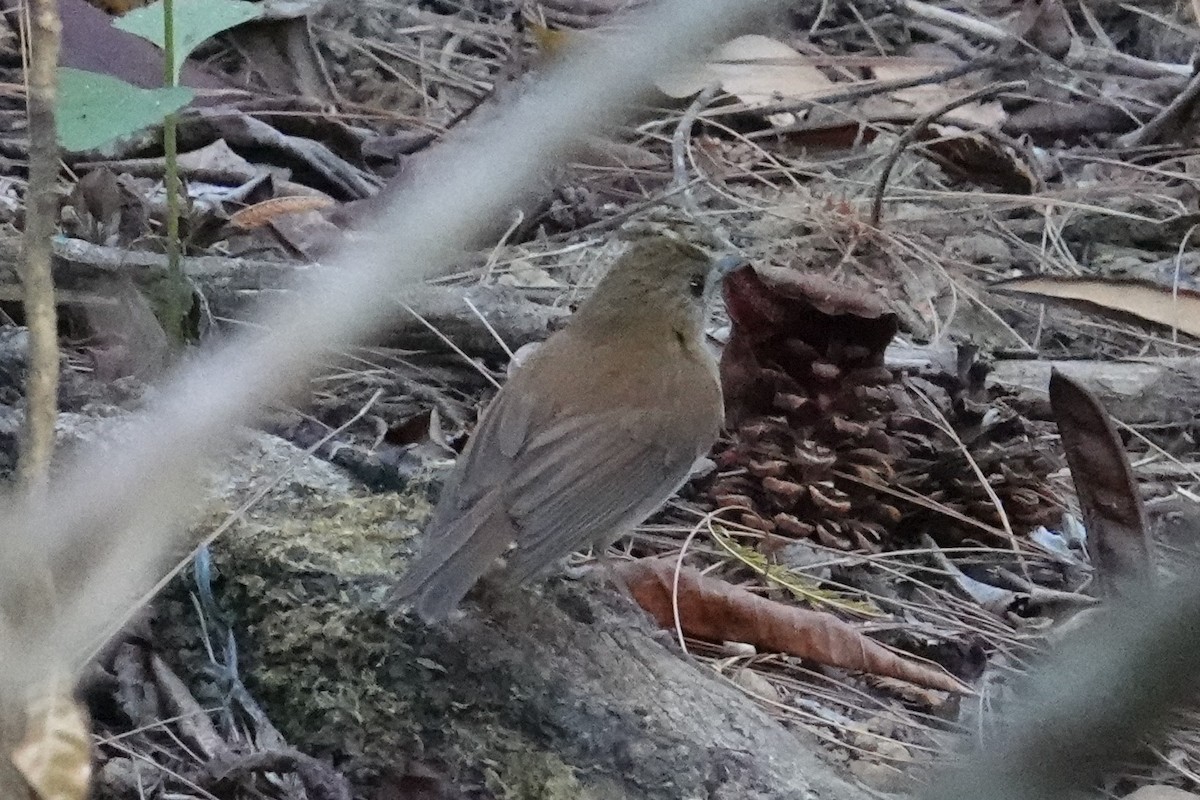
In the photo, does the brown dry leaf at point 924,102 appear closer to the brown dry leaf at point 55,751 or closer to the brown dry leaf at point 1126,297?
the brown dry leaf at point 1126,297

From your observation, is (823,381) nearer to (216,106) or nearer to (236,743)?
(236,743)

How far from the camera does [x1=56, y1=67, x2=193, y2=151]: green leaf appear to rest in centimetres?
276

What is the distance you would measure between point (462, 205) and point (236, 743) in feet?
6.49

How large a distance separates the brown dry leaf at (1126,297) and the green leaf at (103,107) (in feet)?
7.88

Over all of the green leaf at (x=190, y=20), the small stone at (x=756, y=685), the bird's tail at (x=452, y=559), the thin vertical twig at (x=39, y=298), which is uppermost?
the thin vertical twig at (x=39, y=298)

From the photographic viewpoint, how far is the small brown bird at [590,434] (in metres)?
2.90

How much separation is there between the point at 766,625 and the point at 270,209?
230cm

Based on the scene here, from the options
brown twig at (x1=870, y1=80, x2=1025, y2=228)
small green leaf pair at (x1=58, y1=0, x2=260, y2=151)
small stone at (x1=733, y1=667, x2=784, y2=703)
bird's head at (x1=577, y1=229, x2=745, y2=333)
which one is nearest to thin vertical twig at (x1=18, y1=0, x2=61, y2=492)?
small green leaf pair at (x1=58, y1=0, x2=260, y2=151)

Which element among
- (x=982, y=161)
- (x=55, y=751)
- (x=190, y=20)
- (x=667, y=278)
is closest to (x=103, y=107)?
(x=190, y=20)

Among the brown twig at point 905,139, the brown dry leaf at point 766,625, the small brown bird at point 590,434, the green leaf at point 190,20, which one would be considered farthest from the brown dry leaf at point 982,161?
the green leaf at point 190,20

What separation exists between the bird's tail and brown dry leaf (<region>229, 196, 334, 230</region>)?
1.91 metres

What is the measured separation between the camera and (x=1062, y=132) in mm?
6145

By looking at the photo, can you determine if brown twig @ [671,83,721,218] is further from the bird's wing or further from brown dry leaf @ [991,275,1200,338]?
the bird's wing

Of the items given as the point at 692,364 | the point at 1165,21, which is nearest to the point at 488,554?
the point at 692,364
